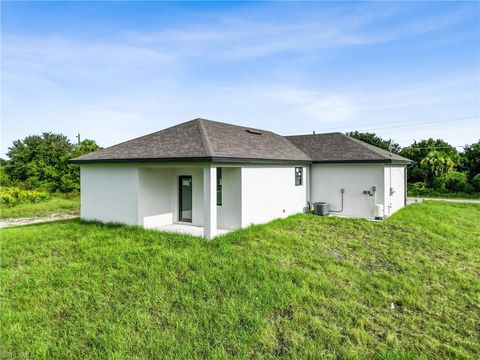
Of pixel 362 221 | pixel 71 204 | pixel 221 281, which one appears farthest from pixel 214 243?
pixel 71 204

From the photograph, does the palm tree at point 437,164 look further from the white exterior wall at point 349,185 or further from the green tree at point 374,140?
the white exterior wall at point 349,185

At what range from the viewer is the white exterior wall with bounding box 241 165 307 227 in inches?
401

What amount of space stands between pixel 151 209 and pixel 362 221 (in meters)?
8.81

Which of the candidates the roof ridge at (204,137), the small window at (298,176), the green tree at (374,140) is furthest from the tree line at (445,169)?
the roof ridge at (204,137)

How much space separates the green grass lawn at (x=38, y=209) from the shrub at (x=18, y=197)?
313 mm

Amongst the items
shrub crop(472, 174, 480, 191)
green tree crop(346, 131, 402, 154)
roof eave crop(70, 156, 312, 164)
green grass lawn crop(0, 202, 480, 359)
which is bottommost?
green grass lawn crop(0, 202, 480, 359)

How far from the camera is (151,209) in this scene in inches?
406

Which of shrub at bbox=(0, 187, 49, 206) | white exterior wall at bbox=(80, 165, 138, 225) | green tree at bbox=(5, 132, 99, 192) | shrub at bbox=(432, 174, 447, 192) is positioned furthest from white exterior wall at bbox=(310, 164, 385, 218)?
green tree at bbox=(5, 132, 99, 192)

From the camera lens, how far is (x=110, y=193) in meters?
10.5

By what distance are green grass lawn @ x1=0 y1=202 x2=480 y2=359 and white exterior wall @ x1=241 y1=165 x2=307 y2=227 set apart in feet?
5.00

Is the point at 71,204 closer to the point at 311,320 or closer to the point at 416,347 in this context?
the point at 311,320

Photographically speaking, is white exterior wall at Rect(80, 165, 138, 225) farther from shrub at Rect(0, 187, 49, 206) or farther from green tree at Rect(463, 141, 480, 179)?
green tree at Rect(463, 141, 480, 179)

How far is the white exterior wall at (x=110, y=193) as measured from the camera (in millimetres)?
10008

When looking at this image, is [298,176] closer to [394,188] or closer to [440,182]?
[394,188]
